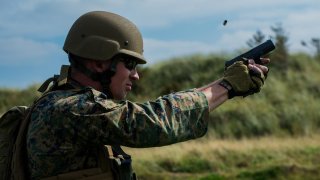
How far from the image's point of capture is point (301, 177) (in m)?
11.9

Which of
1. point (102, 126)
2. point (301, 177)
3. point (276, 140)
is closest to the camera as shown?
point (102, 126)

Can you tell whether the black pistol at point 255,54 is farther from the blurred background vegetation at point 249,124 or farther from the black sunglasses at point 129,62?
the blurred background vegetation at point 249,124

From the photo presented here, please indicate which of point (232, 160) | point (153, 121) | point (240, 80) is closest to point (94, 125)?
point (153, 121)

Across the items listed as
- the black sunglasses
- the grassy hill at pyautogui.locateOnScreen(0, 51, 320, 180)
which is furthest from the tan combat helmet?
the grassy hill at pyautogui.locateOnScreen(0, 51, 320, 180)

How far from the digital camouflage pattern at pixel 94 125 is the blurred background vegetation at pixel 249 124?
3516 millimetres

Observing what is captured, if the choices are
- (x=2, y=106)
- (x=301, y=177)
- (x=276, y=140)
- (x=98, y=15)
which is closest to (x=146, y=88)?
(x=2, y=106)

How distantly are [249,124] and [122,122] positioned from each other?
16421 mm

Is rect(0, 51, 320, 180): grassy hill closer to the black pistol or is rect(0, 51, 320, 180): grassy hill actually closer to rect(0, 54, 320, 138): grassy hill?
rect(0, 54, 320, 138): grassy hill

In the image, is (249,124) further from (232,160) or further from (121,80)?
(121,80)

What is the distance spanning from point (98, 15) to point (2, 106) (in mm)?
22995

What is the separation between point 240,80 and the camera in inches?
127

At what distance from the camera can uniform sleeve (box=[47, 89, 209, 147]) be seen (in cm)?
289

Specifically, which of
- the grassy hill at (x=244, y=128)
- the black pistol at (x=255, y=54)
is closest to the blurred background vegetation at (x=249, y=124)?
the grassy hill at (x=244, y=128)

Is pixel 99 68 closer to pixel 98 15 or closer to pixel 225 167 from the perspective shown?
pixel 98 15
